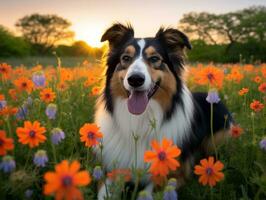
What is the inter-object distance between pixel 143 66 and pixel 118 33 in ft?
3.04

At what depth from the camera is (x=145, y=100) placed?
369 cm

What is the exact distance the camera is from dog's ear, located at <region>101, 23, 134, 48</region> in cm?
427

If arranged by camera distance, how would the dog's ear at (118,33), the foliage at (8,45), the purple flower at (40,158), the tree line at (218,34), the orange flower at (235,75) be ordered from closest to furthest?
the purple flower at (40,158), the dog's ear at (118,33), the orange flower at (235,75), the foliage at (8,45), the tree line at (218,34)

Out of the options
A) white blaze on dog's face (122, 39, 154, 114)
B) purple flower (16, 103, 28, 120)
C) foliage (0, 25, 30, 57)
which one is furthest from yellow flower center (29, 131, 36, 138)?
foliage (0, 25, 30, 57)

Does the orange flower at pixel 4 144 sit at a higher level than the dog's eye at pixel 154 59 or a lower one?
→ lower

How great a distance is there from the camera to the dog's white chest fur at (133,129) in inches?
149

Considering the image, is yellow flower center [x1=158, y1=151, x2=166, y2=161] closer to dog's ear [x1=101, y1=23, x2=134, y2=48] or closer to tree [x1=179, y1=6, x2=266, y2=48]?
dog's ear [x1=101, y1=23, x2=134, y2=48]

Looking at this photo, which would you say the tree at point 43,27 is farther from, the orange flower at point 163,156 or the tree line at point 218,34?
the orange flower at point 163,156

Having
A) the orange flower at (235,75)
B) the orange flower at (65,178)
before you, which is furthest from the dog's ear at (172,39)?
the orange flower at (65,178)

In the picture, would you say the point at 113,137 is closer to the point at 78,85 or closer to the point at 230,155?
the point at 230,155

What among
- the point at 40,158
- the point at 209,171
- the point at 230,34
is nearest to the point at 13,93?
the point at 40,158

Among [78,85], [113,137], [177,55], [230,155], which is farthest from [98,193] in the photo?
[78,85]

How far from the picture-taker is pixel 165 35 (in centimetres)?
416

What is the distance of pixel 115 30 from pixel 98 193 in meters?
2.00
